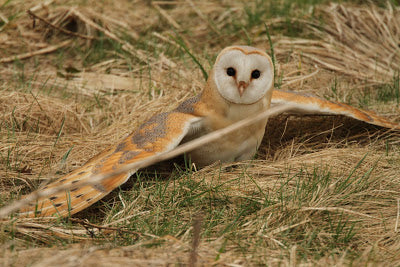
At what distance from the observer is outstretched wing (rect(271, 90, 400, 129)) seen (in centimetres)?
448

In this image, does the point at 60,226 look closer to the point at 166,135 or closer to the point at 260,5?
the point at 166,135

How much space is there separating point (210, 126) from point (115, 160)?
2.61 ft

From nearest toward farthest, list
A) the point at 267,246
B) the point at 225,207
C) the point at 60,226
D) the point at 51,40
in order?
the point at 267,246 < the point at 60,226 < the point at 225,207 < the point at 51,40

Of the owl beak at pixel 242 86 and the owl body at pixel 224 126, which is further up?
the owl beak at pixel 242 86

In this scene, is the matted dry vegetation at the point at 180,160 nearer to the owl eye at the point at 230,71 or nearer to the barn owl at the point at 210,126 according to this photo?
the barn owl at the point at 210,126

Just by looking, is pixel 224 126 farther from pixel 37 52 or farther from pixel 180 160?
pixel 37 52

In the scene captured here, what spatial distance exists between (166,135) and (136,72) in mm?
2331

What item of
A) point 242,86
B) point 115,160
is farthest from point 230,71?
point 115,160

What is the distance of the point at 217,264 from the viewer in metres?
2.80

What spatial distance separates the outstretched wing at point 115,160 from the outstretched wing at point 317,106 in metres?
0.78

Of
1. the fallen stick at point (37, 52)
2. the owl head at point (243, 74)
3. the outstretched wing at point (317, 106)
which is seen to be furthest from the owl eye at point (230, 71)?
the fallen stick at point (37, 52)

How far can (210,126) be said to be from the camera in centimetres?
417

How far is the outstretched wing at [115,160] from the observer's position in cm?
342

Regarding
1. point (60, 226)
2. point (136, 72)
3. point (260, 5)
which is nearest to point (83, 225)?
point (60, 226)
